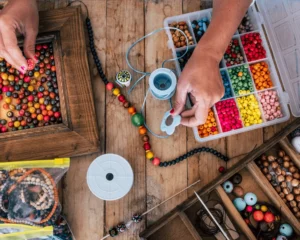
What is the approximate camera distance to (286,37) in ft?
4.42

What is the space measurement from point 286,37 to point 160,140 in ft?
1.96

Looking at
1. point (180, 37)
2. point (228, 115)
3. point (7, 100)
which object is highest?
point (180, 37)

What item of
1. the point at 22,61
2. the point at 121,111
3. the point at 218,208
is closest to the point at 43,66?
the point at 22,61

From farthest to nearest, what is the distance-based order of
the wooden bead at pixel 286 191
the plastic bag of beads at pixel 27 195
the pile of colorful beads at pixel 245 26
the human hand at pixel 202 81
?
the pile of colorful beads at pixel 245 26 → the wooden bead at pixel 286 191 → the plastic bag of beads at pixel 27 195 → the human hand at pixel 202 81

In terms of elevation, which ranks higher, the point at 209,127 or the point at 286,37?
the point at 286,37

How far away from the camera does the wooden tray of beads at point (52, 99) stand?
130cm

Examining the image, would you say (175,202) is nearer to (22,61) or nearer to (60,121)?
(60,121)

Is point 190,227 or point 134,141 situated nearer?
point 190,227

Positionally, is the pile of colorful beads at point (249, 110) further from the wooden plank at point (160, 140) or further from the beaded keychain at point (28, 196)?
the beaded keychain at point (28, 196)

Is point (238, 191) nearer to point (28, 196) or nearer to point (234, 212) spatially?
point (234, 212)

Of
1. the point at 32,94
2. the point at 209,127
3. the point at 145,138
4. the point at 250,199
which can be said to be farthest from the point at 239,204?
the point at 32,94

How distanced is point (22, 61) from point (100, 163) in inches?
17.0

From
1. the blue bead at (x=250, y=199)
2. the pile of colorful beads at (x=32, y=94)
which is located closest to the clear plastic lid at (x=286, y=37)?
the blue bead at (x=250, y=199)

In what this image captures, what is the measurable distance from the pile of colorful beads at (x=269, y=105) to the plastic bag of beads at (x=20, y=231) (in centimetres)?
86
